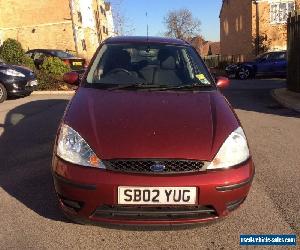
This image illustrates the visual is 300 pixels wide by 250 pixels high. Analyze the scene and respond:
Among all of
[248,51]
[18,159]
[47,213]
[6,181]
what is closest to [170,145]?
[47,213]

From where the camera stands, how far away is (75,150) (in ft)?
10.9

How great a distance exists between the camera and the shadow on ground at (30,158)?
4252mm

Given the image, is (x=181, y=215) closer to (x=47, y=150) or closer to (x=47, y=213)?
(x=47, y=213)

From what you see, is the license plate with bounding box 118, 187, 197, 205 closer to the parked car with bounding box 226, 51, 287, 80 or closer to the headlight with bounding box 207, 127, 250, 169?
the headlight with bounding box 207, 127, 250, 169

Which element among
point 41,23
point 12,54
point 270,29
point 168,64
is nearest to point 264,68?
point 270,29

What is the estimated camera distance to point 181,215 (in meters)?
3.15

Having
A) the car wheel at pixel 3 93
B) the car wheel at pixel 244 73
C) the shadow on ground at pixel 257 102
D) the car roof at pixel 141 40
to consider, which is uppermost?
the car roof at pixel 141 40

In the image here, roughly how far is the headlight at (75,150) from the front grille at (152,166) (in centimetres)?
11

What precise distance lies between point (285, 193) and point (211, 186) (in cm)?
162

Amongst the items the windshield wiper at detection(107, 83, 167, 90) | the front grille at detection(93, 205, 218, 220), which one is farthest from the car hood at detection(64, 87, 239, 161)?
the front grille at detection(93, 205, 218, 220)

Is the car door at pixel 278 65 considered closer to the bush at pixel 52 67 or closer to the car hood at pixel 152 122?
the bush at pixel 52 67

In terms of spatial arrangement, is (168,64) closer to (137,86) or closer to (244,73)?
(137,86)

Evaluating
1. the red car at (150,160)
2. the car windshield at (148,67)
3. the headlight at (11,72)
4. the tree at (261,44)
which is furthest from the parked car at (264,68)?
the red car at (150,160)

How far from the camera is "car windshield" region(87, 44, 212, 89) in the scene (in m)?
4.61
